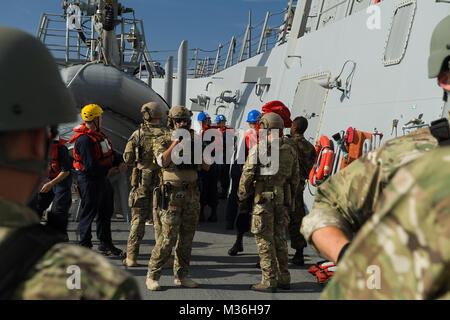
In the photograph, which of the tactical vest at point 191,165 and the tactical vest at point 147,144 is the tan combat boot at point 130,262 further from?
the tactical vest at point 191,165

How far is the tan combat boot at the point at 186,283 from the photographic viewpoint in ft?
14.0

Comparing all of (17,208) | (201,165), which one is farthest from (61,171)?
(17,208)

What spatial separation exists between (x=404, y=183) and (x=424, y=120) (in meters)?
3.92

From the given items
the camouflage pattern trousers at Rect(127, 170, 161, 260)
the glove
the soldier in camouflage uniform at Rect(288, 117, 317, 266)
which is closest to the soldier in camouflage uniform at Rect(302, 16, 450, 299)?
the glove

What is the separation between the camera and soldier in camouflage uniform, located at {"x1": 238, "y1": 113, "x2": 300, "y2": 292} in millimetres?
4191

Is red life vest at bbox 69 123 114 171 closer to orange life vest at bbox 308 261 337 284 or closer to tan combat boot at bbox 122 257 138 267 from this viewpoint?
tan combat boot at bbox 122 257 138 267

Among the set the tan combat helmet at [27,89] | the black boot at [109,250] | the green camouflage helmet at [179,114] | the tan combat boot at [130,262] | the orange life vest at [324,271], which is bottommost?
the black boot at [109,250]

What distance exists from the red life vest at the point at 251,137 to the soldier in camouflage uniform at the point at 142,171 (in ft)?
3.03

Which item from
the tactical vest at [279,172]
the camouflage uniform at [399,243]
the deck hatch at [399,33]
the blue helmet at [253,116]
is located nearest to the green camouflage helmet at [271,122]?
the tactical vest at [279,172]

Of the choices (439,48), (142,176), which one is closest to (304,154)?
(142,176)

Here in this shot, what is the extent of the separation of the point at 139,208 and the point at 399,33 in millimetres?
3355

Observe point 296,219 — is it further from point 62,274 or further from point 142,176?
point 62,274

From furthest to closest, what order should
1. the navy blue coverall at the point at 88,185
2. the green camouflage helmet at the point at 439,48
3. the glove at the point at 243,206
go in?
the navy blue coverall at the point at 88,185 → the glove at the point at 243,206 → the green camouflage helmet at the point at 439,48

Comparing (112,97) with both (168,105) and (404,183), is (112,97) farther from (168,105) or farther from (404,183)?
(404,183)
